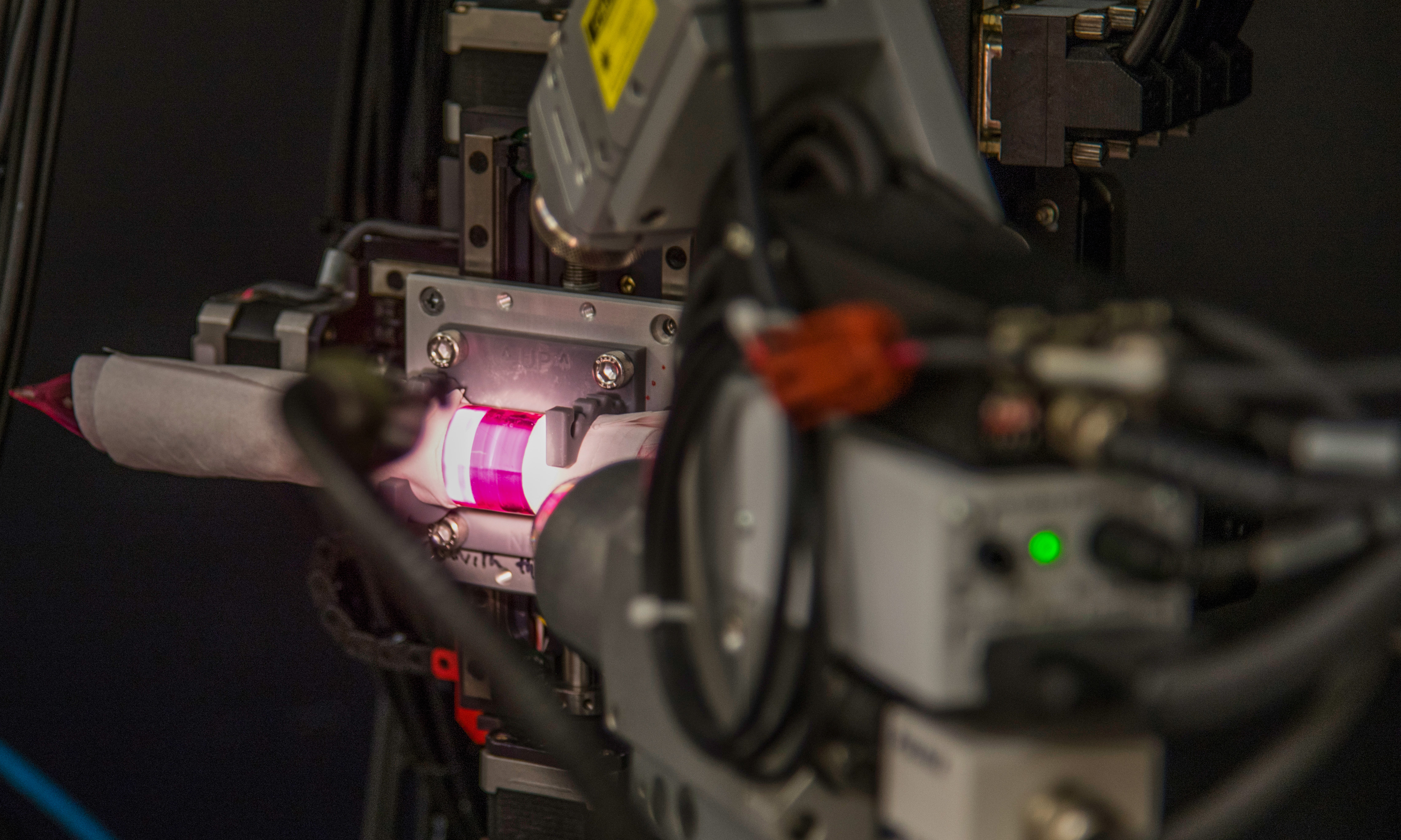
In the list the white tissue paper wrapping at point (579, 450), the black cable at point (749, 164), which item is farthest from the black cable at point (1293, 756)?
the white tissue paper wrapping at point (579, 450)

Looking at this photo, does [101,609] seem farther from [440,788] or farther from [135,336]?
[440,788]

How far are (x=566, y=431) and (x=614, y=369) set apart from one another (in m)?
0.08

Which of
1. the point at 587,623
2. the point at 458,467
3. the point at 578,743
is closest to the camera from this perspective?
the point at 578,743

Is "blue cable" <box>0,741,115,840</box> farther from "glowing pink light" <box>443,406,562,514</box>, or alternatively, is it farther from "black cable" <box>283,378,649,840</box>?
"black cable" <box>283,378,649,840</box>

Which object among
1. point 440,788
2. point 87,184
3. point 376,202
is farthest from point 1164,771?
point 87,184

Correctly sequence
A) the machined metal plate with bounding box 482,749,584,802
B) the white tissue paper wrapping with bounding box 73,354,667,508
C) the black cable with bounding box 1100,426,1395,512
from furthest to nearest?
the machined metal plate with bounding box 482,749,584,802, the white tissue paper wrapping with bounding box 73,354,667,508, the black cable with bounding box 1100,426,1395,512

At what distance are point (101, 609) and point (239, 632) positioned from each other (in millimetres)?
186

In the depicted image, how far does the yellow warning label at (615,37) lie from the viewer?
0.82 m

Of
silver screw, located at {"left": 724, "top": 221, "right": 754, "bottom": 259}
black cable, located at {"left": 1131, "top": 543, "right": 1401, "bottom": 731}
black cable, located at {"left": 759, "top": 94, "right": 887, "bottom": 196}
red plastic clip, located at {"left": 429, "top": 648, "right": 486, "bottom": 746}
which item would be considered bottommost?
red plastic clip, located at {"left": 429, "top": 648, "right": 486, "bottom": 746}

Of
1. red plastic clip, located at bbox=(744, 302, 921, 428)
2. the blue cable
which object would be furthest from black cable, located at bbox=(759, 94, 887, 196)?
the blue cable

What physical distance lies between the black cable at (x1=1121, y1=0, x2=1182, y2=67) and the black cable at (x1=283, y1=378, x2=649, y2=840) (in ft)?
2.26

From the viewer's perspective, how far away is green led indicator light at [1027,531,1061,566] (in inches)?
23.0

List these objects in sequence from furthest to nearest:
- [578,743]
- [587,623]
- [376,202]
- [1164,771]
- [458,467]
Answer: [1164,771]
[376,202]
[458,467]
[587,623]
[578,743]

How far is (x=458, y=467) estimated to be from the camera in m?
1.15
